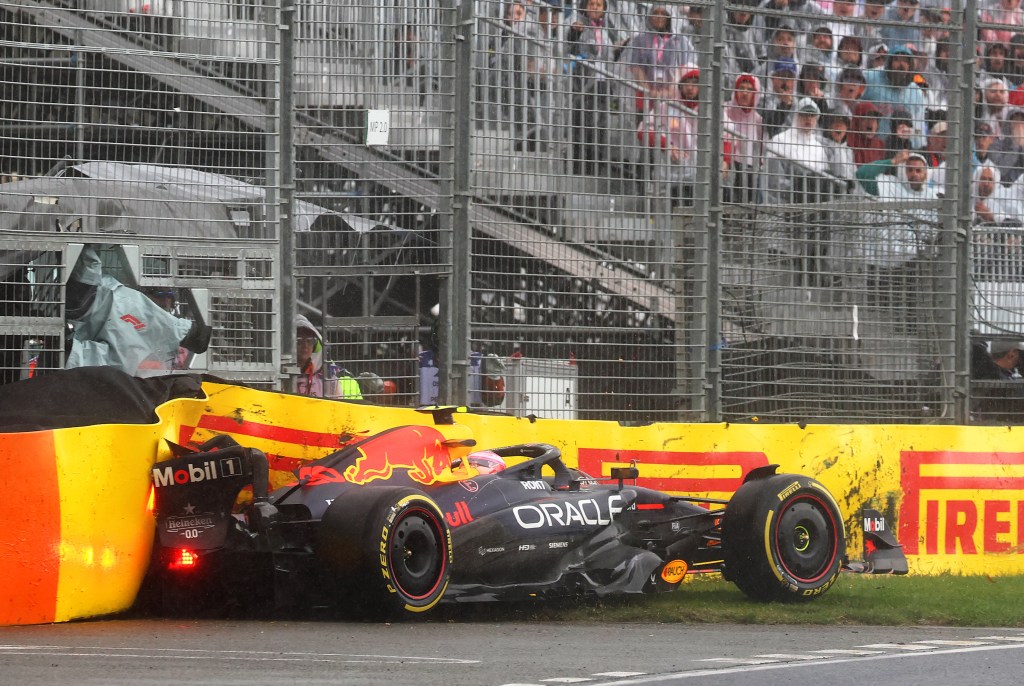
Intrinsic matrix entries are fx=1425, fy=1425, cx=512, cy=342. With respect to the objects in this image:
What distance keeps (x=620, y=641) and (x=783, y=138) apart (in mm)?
5261

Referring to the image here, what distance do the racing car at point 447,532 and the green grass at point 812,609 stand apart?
0.16 m

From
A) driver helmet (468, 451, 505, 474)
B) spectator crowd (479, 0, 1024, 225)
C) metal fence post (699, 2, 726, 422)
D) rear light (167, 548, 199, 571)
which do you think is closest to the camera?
rear light (167, 548, 199, 571)

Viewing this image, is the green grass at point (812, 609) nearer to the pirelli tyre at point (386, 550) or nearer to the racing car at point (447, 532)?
the racing car at point (447, 532)

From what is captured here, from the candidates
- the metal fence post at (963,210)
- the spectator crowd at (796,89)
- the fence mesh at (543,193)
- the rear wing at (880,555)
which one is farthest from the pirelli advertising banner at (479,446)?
the spectator crowd at (796,89)

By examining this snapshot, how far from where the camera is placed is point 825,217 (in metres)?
11.5

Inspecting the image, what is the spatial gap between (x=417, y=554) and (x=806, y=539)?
286 cm

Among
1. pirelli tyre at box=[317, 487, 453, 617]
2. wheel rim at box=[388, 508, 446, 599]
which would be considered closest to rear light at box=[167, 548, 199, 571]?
pirelli tyre at box=[317, 487, 453, 617]

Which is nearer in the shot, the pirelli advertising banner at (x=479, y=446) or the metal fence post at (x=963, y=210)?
the pirelli advertising banner at (x=479, y=446)

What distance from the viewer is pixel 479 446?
1016 centimetres

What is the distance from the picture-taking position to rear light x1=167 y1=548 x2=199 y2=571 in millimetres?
7914

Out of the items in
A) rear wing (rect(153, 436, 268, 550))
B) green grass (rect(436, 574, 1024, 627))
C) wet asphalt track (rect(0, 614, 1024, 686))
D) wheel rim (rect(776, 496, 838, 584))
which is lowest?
green grass (rect(436, 574, 1024, 627))

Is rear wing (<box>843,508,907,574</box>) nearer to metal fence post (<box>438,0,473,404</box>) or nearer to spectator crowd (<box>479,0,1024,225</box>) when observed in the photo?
spectator crowd (<box>479,0,1024,225</box>)

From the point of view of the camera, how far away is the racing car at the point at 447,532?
25.7 feet

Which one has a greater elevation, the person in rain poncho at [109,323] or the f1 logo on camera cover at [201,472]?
the person in rain poncho at [109,323]
